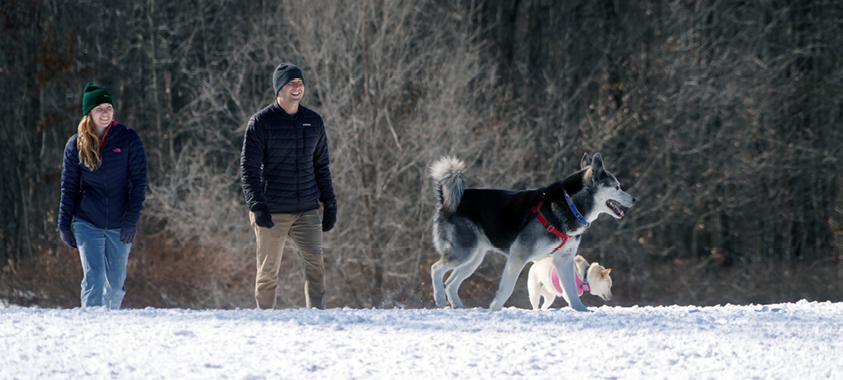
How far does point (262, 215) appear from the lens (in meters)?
6.00

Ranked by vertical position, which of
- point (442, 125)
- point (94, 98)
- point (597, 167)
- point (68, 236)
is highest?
point (94, 98)

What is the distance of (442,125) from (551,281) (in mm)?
8609

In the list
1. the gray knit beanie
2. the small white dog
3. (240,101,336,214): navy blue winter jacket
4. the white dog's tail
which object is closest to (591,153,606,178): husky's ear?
the white dog's tail

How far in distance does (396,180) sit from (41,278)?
318 inches

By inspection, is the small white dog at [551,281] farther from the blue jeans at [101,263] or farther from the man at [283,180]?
the blue jeans at [101,263]

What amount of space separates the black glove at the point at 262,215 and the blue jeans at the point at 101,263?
1.04 meters

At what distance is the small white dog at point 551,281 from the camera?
340 inches

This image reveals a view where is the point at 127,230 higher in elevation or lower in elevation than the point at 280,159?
lower

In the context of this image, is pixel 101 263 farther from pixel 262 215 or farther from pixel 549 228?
pixel 549 228

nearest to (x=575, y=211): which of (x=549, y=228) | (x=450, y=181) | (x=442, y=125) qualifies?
(x=549, y=228)

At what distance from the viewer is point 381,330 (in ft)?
16.0

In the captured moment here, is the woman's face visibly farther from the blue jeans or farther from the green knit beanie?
the blue jeans

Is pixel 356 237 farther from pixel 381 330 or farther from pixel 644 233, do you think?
pixel 381 330

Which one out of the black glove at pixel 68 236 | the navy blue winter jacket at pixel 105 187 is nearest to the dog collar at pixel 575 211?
the navy blue winter jacket at pixel 105 187
